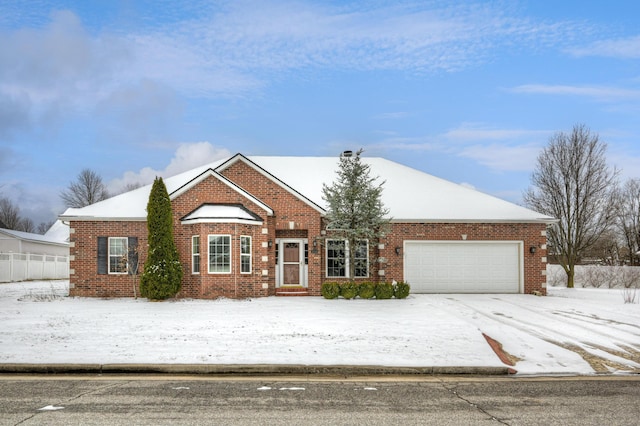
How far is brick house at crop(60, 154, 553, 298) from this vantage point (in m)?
23.3

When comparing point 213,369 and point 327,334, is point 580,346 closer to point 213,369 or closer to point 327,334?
point 327,334

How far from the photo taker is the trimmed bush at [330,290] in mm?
22781

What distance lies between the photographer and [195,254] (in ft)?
77.0

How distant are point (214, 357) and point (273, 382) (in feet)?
5.99

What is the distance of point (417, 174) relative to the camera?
30531 millimetres

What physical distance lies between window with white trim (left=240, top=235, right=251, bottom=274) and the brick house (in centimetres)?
4

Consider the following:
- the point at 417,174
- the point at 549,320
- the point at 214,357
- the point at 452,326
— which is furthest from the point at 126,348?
the point at 417,174

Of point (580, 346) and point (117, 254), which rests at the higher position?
point (117, 254)

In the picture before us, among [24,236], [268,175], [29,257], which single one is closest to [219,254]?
[268,175]

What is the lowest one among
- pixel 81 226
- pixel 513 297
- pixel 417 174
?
pixel 513 297

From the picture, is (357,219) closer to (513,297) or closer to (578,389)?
(513,297)

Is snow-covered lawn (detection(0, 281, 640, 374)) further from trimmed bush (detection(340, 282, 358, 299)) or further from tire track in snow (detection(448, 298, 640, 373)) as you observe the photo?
trimmed bush (detection(340, 282, 358, 299))

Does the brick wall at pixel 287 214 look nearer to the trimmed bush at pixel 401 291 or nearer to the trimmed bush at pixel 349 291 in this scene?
the trimmed bush at pixel 349 291

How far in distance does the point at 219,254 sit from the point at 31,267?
2408 cm
